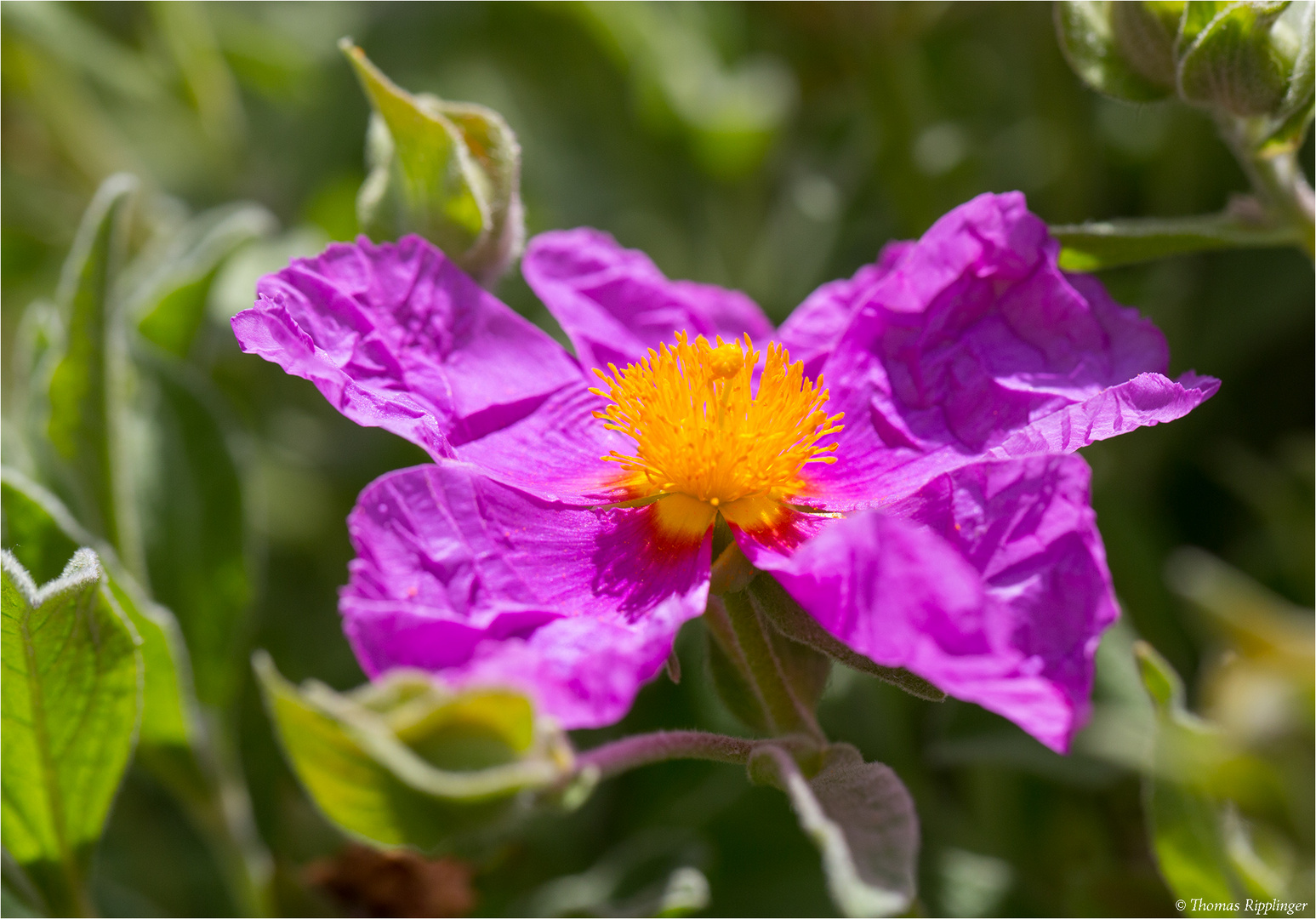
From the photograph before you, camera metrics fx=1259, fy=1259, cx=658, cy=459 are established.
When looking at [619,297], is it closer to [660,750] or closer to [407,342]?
[407,342]

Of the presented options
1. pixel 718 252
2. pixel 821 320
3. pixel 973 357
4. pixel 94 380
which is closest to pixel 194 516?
pixel 94 380

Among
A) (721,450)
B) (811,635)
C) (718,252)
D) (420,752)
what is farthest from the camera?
(718,252)

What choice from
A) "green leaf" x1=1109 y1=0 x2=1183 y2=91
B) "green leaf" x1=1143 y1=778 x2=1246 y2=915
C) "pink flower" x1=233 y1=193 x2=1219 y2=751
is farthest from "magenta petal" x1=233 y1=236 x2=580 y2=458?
"green leaf" x1=1143 y1=778 x2=1246 y2=915

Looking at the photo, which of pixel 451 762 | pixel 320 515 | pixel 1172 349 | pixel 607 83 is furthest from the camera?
pixel 607 83

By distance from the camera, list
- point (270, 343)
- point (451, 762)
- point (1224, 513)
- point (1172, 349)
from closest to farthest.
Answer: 1. point (451, 762)
2. point (270, 343)
3. point (1172, 349)
4. point (1224, 513)

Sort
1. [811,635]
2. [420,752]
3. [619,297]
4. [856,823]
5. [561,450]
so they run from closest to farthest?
[420,752]
[856,823]
[811,635]
[561,450]
[619,297]

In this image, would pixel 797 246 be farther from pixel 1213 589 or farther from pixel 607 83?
pixel 1213 589

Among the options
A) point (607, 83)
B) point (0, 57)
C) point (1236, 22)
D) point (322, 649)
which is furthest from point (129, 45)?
point (1236, 22)
